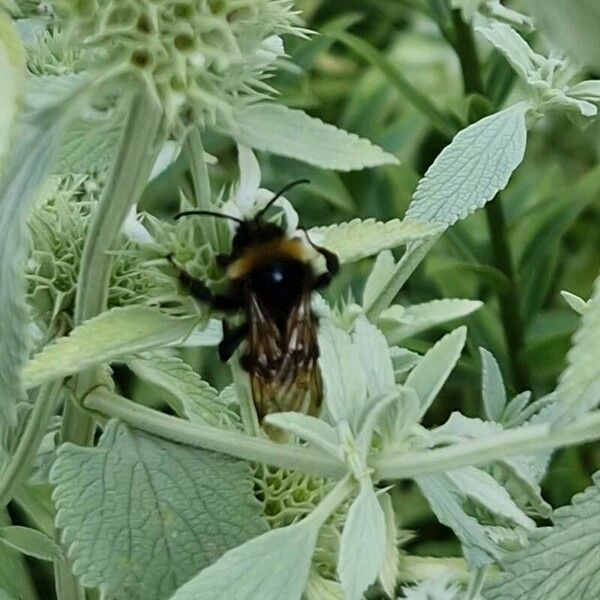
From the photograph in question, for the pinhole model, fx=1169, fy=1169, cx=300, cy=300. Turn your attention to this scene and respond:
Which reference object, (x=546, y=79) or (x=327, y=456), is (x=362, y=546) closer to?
(x=327, y=456)

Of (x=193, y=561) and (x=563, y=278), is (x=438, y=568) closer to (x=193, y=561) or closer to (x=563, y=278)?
(x=193, y=561)

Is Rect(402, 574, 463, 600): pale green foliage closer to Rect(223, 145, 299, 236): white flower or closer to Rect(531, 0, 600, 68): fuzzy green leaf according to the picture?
Rect(223, 145, 299, 236): white flower

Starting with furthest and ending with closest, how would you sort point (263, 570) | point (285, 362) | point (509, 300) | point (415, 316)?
point (509, 300) → point (415, 316) → point (285, 362) → point (263, 570)

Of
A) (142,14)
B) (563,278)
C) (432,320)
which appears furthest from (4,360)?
(563,278)

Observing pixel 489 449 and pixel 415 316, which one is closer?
pixel 489 449

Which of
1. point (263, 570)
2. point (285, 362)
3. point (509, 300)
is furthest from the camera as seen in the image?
point (509, 300)

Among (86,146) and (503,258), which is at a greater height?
(86,146)

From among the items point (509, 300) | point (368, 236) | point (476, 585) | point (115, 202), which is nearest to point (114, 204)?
point (115, 202)
